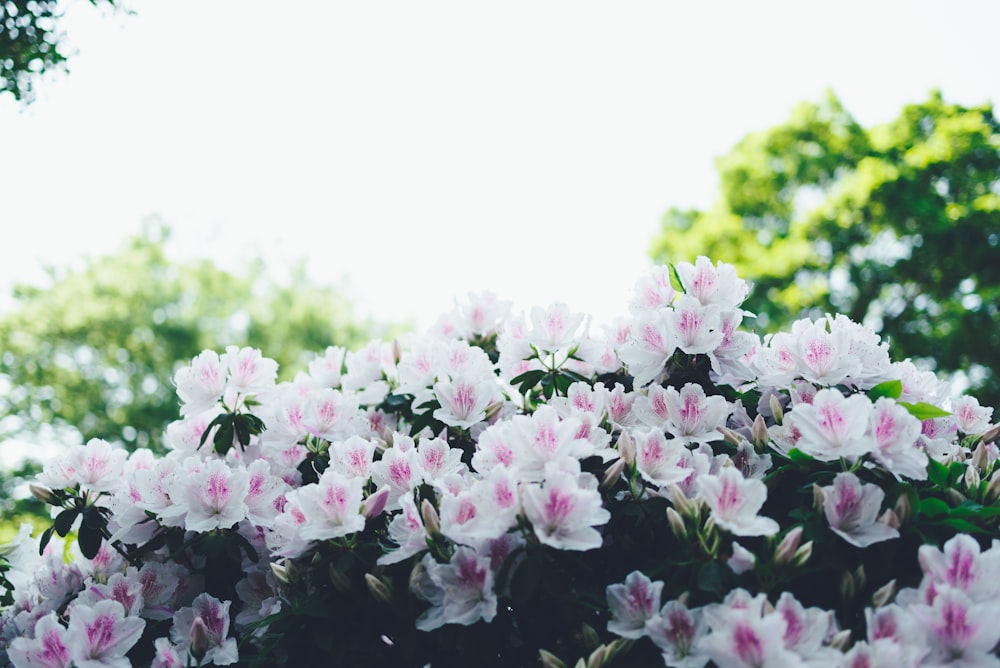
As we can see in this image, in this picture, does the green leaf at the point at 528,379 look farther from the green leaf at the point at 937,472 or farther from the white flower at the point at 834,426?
the green leaf at the point at 937,472

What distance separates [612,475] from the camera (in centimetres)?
167

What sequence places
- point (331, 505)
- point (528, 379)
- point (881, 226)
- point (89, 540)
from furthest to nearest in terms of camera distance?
point (881, 226), point (528, 379), point (89, 540), point (331, 505)

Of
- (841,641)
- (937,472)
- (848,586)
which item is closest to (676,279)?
(937,472)

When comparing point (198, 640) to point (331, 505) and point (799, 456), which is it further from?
point (799, 456)

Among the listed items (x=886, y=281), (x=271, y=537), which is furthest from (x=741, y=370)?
(x=886, y=281)

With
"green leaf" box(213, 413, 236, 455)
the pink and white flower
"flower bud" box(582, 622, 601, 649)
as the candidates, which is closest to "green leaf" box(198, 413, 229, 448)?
"green leaf" box(213, 413, 236, 455)

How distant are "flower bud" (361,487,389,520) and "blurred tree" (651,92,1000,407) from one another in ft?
37.1

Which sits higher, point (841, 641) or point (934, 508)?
point (934, 508)

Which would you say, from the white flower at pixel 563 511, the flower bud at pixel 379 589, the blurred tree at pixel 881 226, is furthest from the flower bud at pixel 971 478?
the blurred tree at pixel 881 226

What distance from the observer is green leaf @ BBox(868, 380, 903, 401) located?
1.77 meters

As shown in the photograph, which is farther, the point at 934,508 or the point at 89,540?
the point at 89,540

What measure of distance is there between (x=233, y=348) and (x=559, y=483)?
129 centimetres

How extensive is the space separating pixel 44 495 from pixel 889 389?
2369mm

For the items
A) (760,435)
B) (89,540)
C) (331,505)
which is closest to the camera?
(331,505)
